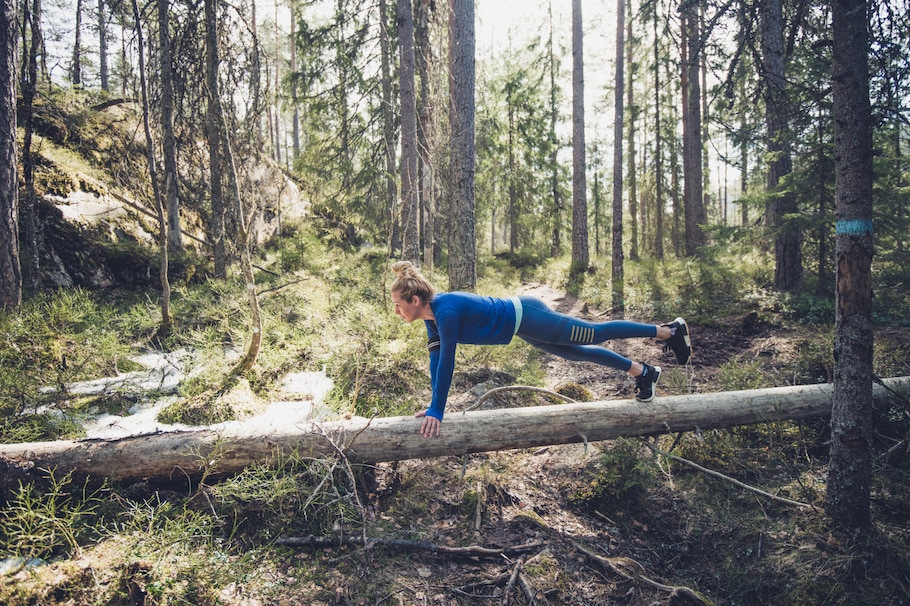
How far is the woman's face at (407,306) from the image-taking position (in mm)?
3721

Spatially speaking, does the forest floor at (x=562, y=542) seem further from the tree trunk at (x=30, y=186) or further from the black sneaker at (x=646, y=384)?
the tree trunk at (x=30, y=186)

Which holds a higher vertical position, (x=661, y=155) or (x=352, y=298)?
(x=661, y=155)

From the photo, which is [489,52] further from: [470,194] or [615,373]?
[615,373]

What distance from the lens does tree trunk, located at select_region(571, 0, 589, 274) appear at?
1424 cm

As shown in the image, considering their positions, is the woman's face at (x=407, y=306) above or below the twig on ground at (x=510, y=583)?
above

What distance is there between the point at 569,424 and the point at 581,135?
42.3ft

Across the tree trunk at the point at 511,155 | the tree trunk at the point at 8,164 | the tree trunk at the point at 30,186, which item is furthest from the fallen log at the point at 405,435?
the tree trunk at the point at 511,155

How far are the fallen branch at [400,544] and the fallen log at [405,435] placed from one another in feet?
2.08

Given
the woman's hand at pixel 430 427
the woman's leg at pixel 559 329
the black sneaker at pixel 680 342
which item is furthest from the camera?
the black sneaker at pixel 680 342

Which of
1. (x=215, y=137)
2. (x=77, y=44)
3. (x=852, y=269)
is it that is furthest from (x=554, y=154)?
(x=852, y=269)

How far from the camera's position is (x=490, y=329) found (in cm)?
393

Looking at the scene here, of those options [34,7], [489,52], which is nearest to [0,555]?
[34,7]

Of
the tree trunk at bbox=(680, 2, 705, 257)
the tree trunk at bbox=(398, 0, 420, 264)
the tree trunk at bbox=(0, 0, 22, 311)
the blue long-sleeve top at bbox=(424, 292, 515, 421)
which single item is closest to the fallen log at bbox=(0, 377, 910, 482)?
the blue long-sleeve top at bbox=(424, 292, 515, 421)

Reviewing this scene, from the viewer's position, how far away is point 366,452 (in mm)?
3686
